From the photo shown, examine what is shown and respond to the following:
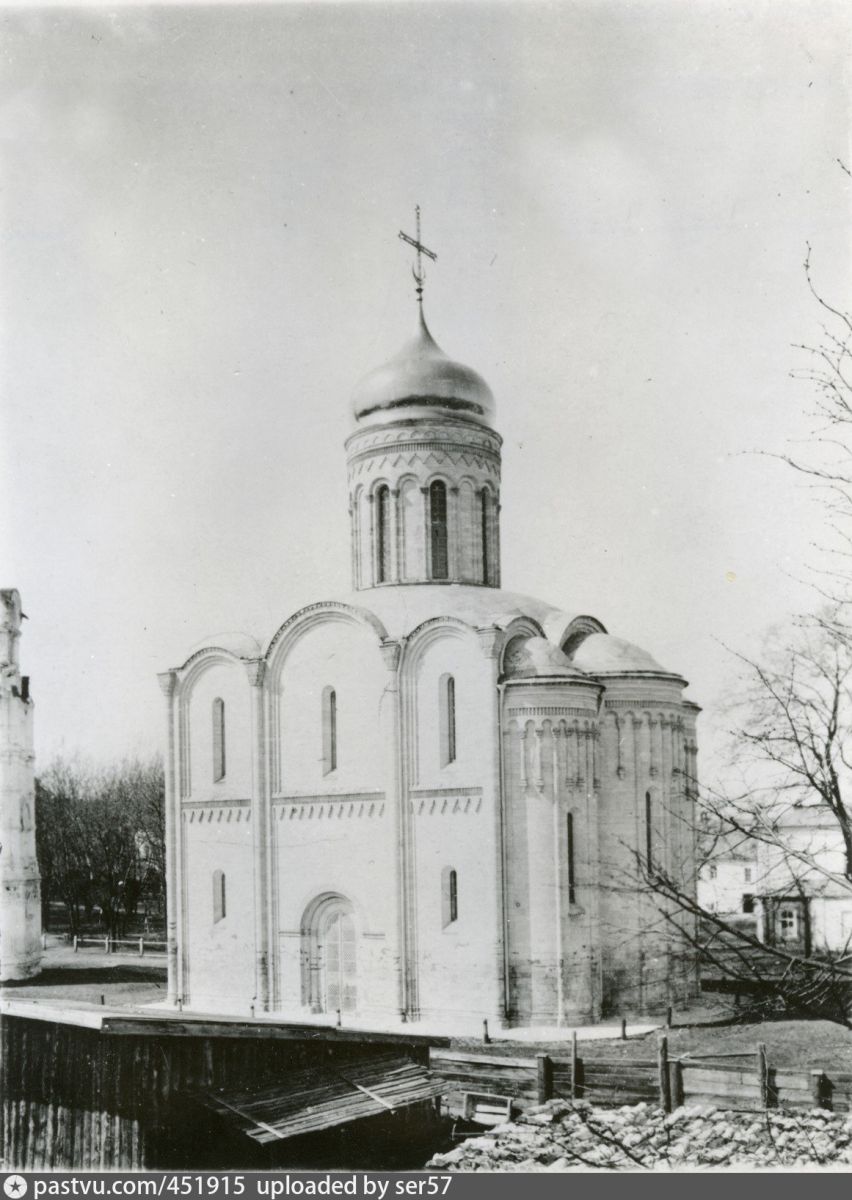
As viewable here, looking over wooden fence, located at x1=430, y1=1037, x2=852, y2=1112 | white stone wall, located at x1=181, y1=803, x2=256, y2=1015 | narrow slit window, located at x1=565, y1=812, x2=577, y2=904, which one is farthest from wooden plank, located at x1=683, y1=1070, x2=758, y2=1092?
white stone wall, located at x1=181, y1=803, x2=256, y2=1015

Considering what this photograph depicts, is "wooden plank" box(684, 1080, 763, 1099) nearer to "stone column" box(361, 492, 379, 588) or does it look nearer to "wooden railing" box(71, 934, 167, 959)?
"stone column" box(361, 492, 379, 588)

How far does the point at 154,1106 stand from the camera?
46.3ft

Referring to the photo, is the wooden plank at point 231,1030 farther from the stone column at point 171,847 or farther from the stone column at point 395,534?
the stone column at point 395,534

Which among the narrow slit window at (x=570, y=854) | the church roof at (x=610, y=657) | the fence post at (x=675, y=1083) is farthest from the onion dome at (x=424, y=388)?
the fence post at (x=675, y=1083)

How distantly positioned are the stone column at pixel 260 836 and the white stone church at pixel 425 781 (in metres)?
0.04

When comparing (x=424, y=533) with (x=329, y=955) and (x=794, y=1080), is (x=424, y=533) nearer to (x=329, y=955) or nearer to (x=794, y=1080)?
(x=329, y=955)

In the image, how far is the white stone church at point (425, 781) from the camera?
21281mm

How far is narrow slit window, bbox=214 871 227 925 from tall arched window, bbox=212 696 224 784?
1.80 meters

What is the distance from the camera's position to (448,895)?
21625 millimetres

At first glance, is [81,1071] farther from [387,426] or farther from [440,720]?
[387,426]

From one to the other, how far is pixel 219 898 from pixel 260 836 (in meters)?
1.76

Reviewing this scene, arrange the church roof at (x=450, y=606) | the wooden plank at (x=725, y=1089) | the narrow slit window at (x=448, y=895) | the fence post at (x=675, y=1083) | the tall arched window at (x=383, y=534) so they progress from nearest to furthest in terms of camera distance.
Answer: the wooden plank at (x=725, y=1089)
the fence post at (x=675, y=1083)
the narrow slit window at (x=448, y=895)
the church roof at (x=450, y=606)
the tall arched window at (x=383, y=534)

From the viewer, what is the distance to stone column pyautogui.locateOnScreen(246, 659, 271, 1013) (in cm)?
2302
